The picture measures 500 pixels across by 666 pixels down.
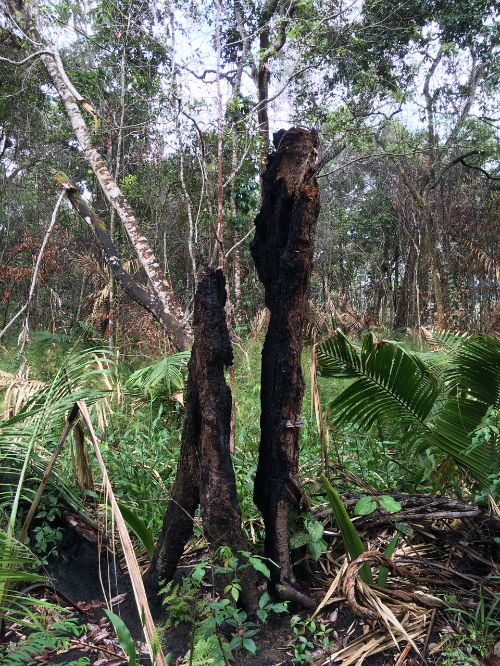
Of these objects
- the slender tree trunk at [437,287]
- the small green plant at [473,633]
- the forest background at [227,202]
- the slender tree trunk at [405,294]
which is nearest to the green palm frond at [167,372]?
the forest background at [227,202]

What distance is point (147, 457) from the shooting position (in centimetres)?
395

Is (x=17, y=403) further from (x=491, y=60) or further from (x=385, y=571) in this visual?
(x=491, y=60)

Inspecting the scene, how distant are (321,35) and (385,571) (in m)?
8.68

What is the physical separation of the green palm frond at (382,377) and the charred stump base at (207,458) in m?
0.78

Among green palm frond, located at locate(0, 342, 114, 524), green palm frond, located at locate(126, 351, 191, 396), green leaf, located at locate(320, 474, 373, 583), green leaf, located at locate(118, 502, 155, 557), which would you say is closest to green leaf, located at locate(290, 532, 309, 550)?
green leaf, located at locate(320, 474, 373, 583)

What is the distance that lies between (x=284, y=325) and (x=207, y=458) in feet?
2.01

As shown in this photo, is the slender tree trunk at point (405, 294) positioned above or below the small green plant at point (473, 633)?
above

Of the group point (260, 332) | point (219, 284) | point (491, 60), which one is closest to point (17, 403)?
point (219, 284)

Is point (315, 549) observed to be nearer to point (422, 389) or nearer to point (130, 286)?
point (422, 389)

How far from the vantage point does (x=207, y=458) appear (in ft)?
7.38

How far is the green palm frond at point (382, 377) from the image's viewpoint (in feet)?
9.00

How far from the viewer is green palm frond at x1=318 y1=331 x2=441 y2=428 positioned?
2.74 meters

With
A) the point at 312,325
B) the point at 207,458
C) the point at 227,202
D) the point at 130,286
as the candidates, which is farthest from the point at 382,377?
the point at 227,202

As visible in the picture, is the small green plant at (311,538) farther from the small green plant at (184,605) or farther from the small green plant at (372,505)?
the small green plant at (184,605)
